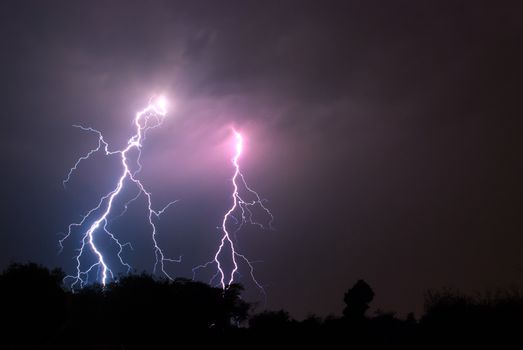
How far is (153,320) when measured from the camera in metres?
33.8

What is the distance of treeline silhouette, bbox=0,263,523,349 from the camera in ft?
100

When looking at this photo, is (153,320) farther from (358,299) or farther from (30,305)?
(358,299)

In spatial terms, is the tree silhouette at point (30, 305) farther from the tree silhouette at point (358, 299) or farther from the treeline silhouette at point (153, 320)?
the tree silhouette at point (358, 299)

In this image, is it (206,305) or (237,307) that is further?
(237,307)

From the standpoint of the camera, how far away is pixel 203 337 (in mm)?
33906

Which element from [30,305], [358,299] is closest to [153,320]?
[30,305]

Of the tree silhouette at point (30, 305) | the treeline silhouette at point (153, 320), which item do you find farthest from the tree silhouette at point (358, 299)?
the tree silhouette at point (30, 305)

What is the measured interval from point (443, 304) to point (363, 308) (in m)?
11.6

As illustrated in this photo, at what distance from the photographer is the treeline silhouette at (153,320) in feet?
100

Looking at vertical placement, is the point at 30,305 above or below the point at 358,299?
above

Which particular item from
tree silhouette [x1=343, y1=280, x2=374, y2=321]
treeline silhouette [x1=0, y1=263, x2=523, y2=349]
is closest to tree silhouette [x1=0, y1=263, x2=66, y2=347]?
treeline silhouette [x1=0, y1=263, x2=523, y2=349]

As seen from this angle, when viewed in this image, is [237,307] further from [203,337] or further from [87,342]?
[87,342]

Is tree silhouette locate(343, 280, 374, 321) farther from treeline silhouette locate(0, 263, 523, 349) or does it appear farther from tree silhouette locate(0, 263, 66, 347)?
tree silhouette locate(0, 263, 66, 347)

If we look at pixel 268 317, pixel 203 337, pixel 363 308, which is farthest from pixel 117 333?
pixel 363 308
